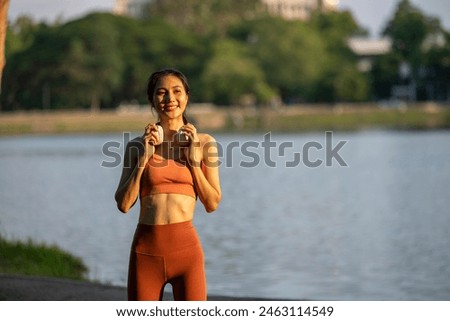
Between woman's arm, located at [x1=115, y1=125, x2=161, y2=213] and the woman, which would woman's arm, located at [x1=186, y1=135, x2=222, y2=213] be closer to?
the woman

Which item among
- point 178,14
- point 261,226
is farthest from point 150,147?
point 178,14

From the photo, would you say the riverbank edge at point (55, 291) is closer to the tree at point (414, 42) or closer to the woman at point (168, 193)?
the woman at point (168, 193)

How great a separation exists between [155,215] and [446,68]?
46.5 metres

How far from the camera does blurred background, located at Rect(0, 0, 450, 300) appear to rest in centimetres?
Answer: 1619

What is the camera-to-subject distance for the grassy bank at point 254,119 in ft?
205

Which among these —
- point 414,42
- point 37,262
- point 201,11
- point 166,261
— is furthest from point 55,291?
point 201,11

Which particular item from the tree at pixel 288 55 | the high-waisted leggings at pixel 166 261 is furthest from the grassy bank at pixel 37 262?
the tree at pixel 288 55

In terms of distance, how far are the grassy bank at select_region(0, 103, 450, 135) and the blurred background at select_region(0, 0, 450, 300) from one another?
13 cm

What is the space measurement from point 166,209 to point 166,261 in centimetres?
17

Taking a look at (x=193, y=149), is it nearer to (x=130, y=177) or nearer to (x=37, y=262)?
(x=130, y=177)

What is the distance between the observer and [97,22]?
75125mm

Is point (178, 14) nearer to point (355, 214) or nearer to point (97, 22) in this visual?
point (97, 22)

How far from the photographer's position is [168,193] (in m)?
4.14

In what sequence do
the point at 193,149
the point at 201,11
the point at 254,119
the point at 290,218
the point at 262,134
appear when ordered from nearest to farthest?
the point at 193,149 → the point at 290,218 → the point at 262,134 → the point at 254,119 → the point at 201,11
